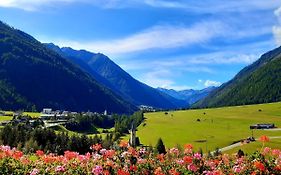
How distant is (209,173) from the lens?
45.1 ft

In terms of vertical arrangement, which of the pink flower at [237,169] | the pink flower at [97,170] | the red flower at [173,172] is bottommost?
the red flower at [173,172]

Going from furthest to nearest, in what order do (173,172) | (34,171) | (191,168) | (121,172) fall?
1. (191,168)
2. (173,172)
3. (121,172)
4. (34,171)

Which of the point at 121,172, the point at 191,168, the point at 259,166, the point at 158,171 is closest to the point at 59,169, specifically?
the point at 121,172

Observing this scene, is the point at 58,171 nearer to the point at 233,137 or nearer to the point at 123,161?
the point at 123,161

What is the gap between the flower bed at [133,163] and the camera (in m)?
13.2

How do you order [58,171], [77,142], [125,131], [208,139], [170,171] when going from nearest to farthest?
[58,171]
[170,171]
[77,142]
[208,139]
[125,131]

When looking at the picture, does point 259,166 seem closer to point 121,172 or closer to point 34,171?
point 121,172

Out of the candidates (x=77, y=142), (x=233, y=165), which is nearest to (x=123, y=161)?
(x=233, y=165)

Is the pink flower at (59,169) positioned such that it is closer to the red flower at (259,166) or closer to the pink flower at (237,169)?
the pink flower at (237,169)

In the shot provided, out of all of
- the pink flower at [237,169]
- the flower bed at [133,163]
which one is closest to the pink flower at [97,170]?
the flower bed at [133,163]

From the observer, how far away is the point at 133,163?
14625mm

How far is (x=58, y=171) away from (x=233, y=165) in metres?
5.79

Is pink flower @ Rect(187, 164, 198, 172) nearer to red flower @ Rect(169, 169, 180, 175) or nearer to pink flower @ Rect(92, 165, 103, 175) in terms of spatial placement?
red flower @ Rect(169, 169, 180, 175)

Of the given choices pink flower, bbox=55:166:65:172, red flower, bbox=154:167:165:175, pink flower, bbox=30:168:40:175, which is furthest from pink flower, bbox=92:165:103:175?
red flower, bbox=154:167:165:175
